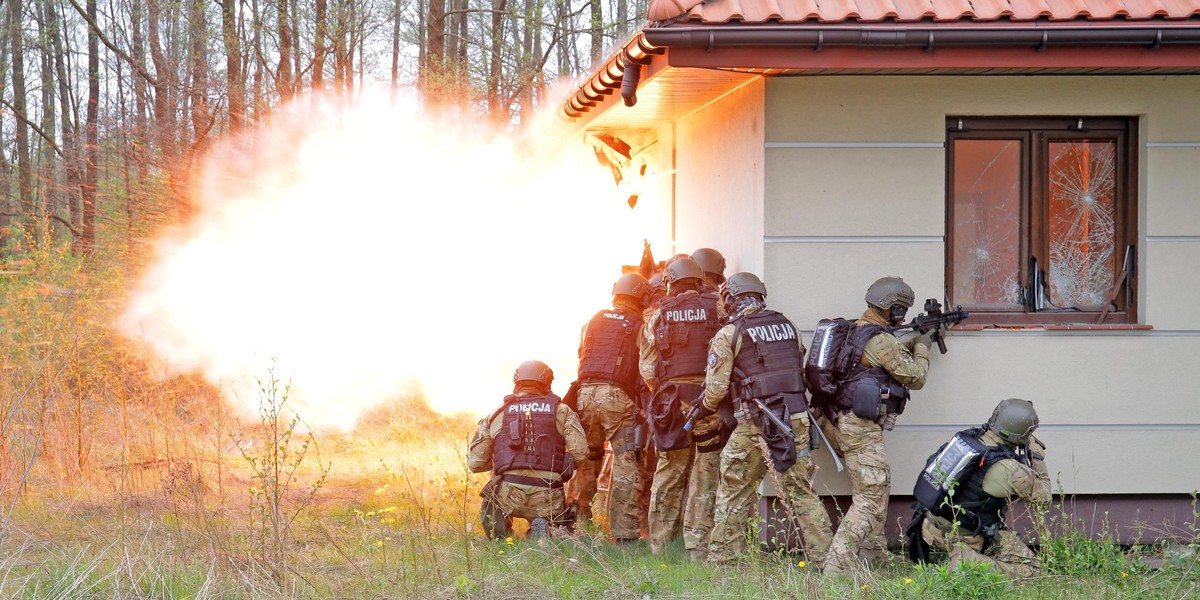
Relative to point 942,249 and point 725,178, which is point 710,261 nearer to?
point 725,178

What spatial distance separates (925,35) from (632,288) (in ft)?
9.34

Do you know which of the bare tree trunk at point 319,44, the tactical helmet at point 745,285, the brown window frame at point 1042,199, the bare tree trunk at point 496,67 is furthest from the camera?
the bare tree trunk at point 496,67

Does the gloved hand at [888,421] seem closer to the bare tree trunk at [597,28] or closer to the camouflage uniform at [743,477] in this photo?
the camouflage uniform at [743,477]

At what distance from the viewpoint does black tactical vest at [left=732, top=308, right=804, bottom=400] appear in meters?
6.37

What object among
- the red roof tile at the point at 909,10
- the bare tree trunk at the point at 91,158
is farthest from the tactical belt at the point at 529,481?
the bare tree trunk at the point at 91,158

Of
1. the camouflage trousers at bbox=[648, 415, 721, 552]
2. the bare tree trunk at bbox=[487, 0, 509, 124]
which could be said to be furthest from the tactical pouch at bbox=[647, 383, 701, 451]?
the bare tree trunk at bbox=[487, 0, 509, 124]

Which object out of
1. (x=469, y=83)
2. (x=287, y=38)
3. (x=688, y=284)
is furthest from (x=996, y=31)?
(x=287, y=38)

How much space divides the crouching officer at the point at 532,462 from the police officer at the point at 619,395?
0.31 m

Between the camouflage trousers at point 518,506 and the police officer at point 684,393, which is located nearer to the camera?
the police officer at point 684,393

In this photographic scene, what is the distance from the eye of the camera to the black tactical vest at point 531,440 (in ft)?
23.9

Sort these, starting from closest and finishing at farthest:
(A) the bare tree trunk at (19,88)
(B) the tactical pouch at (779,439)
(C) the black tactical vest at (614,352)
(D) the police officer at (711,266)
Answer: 1. (B) the tactical pouch at (779,439)
2. (D) the police officer at (711,266)
3. (C) the black tactical vest at (614,352)
4. (A) the bare tree trunk at (19,88)

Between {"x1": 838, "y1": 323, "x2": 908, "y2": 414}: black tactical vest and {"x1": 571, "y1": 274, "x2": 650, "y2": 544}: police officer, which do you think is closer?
{"x1": 838, "y1": 323, "x2": 908, "y2": 414}: black tactical vest

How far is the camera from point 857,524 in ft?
21.0

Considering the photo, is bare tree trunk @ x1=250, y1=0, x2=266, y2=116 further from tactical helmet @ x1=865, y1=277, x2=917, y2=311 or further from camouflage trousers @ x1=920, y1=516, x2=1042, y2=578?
camouflage trousers @ x1=920, y1=516, x2=1042, y2=578
